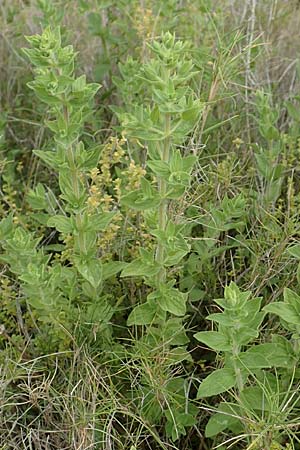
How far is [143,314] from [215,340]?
10.6 inches

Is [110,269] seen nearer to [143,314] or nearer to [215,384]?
[143,314]

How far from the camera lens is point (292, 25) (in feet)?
10.3

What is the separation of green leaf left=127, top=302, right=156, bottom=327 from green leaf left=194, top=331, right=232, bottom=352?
0.24m

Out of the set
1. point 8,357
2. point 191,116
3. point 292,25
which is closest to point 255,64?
point 292,25

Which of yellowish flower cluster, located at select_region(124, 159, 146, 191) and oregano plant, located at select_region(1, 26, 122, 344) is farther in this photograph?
yellowish flower cluster, located at select_region(124, 159, 146, 191)

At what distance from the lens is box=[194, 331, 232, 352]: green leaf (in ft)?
4.83

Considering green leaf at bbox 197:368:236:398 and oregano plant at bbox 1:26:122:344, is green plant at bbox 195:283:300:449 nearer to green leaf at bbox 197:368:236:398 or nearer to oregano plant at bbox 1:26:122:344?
green leaf at bbox 197:368:236:398

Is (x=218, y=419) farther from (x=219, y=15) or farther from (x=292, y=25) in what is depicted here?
(x=292, y=25)

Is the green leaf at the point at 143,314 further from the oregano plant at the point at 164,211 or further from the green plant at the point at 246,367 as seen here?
the green plant at the point at 246,367

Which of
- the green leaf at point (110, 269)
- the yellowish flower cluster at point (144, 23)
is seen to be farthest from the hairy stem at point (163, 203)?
the yellowish flower cluster at point (144, 23)

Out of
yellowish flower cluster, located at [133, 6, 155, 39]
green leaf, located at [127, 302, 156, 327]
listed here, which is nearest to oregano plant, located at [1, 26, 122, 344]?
green leaf, located at [127, 302, 156, 327]

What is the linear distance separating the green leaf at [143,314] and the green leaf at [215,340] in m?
0.24

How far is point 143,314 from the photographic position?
1.71 meters

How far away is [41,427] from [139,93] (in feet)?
3.85
